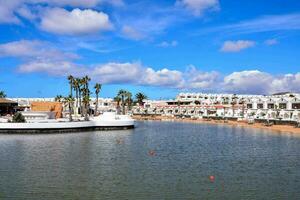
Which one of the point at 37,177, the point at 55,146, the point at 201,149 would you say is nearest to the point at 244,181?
the point at 37,177

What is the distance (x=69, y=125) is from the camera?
92625mm

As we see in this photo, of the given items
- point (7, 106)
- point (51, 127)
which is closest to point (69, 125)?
point (51, 127)

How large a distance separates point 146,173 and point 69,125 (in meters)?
57.3

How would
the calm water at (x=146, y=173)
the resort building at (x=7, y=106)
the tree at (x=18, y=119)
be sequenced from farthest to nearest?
the resort building at (x=7, y=106) < the tree at (x=18, y=119) < the calm water at (x=146, y=173)

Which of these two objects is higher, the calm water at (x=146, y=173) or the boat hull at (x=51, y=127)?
the boat hull at (x=51, y=127)

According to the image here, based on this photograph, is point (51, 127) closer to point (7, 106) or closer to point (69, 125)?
point (69, 125)

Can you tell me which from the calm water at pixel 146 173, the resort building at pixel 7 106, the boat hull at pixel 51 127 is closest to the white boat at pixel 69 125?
the boat hull at pixel 51 127

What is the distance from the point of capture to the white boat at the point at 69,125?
88062mm

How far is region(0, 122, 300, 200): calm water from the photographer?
30.3 metres

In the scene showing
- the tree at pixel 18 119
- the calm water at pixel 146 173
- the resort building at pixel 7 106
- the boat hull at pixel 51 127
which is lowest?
the calm water at pixel 146 173

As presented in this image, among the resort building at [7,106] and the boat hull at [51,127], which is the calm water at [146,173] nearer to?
the boat hull at [51,127]

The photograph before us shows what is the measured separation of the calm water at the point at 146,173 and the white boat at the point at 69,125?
2864 centimetres

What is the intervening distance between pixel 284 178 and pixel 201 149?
79.0 ft

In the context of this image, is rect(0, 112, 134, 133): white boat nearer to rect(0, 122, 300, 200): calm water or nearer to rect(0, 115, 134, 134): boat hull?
rect(0, 115, 134, 134): boat hull
